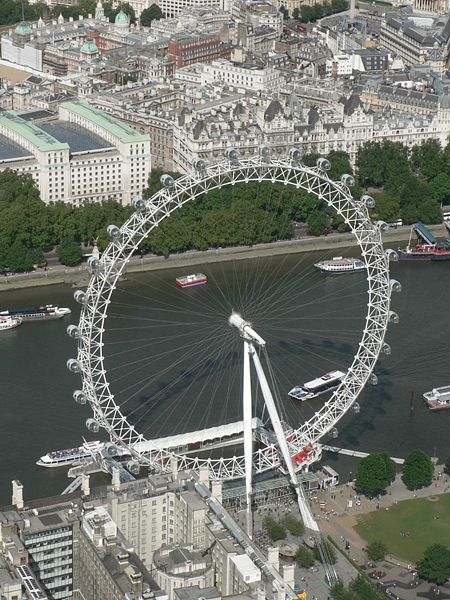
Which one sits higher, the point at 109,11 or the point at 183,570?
the point at 183,570

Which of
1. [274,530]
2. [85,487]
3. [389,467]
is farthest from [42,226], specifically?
[85,487]

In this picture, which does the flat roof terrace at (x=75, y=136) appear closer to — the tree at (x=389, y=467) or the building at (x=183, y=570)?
the tree at (x=389, y=467)

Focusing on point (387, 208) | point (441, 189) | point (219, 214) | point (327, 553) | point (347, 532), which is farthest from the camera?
point (441, 189)

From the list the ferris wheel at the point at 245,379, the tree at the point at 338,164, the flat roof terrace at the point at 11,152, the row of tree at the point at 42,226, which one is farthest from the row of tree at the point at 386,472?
the flat roof terrace at the point at 11,152

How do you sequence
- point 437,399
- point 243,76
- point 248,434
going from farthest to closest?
point 243,76, point 437,399, point 248,434

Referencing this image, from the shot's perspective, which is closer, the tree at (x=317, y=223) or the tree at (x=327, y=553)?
the tree at (x=327, y=553)

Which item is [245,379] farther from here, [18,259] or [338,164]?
[338,164]

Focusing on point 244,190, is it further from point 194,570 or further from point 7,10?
point 7,10
